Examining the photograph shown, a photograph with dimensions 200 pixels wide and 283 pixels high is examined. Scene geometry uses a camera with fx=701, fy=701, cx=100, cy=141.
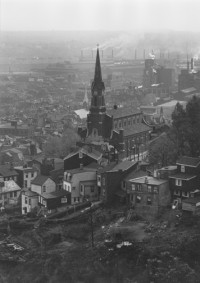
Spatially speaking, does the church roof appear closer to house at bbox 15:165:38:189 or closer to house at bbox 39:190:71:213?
house at bbox 15:165:38:189

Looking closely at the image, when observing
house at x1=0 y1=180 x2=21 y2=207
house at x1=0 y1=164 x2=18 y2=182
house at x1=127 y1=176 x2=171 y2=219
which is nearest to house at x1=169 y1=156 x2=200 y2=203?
house at x1=127 y1=176 x2=171 y2=219

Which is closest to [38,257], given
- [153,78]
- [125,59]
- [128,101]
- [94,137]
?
[94,137]

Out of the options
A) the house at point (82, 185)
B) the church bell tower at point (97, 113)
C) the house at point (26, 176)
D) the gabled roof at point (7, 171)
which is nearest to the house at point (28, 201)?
the house at point (82, 185)

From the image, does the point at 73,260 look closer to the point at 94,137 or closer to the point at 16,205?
the point at 16,205

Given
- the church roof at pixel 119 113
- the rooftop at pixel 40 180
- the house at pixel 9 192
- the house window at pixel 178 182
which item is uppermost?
the church roof at pixel 119 113

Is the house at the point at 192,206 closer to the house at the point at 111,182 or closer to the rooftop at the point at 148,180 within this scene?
the rooftop at the point at 148,180

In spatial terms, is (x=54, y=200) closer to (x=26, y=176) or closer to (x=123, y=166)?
(x=123, y=166)

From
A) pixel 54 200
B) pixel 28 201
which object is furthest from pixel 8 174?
pixel 54 200
